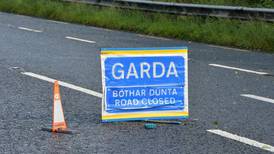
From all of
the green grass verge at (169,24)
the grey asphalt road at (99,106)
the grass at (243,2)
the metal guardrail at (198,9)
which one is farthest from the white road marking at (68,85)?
the grass at (243,2)

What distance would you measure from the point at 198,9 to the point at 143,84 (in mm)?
10433

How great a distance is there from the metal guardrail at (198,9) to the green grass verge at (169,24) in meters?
0.15

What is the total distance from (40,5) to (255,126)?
58.4ft

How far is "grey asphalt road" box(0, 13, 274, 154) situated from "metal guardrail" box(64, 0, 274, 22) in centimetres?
178

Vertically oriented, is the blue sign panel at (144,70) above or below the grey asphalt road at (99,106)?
above

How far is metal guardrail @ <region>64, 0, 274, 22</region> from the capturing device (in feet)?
53.0

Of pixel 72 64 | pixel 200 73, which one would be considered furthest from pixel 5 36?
pixel 200 73

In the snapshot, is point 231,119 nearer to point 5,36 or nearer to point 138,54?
point 138,54

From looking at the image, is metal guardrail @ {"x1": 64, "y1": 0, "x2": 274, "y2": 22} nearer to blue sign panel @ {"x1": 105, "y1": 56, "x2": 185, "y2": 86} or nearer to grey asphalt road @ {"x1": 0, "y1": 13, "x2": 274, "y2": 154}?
grey asphalt road @ {"x1": 0, "y1": 13, "x2": 274, "y2": 154}

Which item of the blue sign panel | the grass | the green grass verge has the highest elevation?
the blue sign panel

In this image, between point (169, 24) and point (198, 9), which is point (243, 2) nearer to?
point (198, 9)

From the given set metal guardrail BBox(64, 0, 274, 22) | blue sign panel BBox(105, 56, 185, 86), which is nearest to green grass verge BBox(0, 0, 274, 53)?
metal guardrail BBox(64, 0, 274, 22)

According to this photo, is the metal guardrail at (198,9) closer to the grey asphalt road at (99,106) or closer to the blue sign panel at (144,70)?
the grey asphalt road at (99,106)

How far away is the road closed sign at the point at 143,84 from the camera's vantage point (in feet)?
25.3
